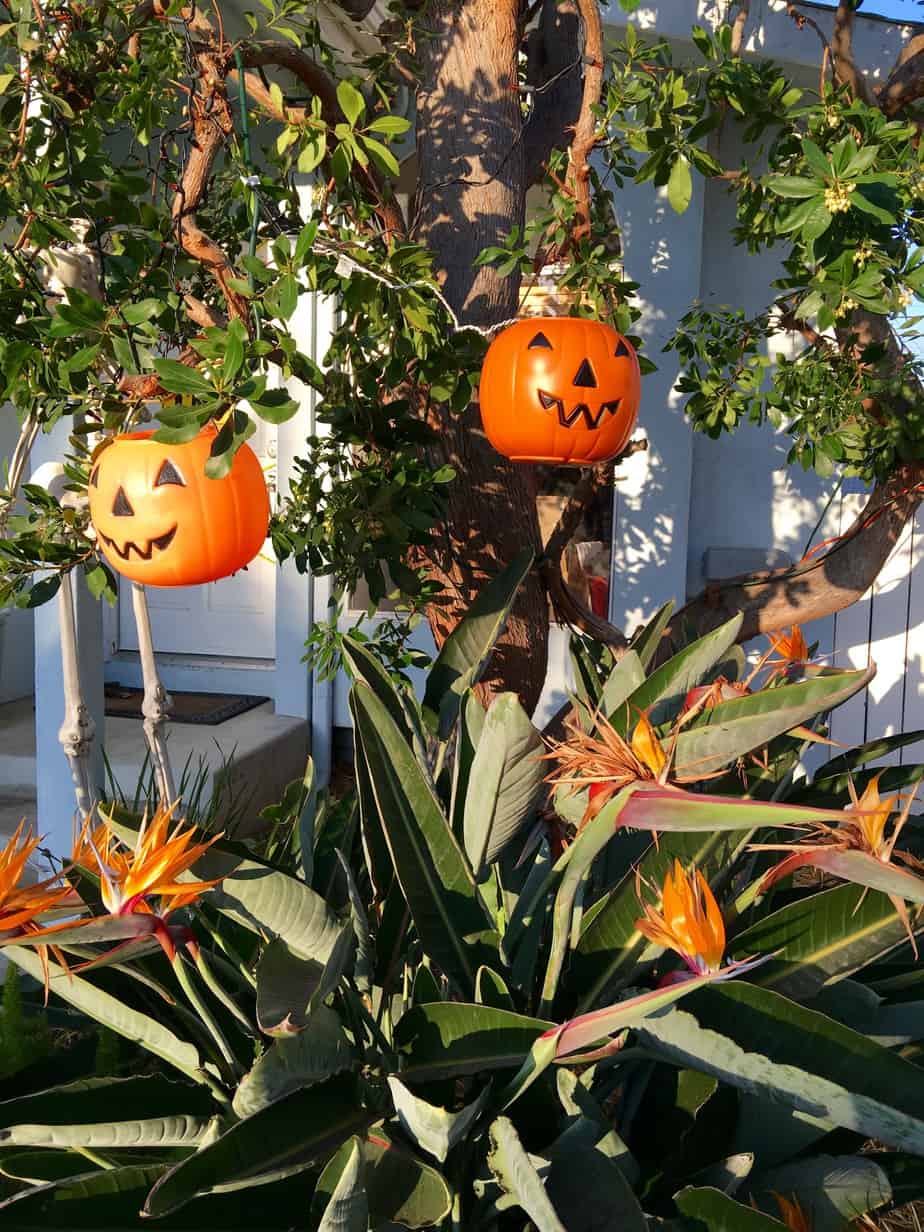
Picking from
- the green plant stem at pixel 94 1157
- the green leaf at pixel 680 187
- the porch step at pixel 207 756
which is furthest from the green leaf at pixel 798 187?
the porch step at pixel 207 756

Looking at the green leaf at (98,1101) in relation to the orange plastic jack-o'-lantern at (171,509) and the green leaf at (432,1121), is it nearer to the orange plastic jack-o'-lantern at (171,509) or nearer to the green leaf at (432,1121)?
the green leaf at (432,1121)

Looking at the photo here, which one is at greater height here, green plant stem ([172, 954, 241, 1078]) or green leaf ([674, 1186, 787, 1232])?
green plant stem ([172, 954, 241, 1078])

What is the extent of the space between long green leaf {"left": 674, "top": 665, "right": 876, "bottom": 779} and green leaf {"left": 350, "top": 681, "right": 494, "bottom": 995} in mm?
285

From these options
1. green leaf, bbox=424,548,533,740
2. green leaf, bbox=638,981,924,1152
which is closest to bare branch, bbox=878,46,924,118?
green leaf, bbox=424,548,533,740

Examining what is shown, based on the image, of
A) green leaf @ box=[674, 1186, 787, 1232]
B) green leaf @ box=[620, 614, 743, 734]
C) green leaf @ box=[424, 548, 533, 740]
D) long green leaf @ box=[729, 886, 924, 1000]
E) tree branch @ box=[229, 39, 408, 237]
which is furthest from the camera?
tree branch @ box=[229, 39, 408, 237]

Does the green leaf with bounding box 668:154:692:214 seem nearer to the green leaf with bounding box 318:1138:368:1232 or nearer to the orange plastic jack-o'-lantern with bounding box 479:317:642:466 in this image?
the orange plastic jack-o'-lantern with bounding box 479:317:642:466

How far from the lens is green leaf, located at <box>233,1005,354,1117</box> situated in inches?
34.5

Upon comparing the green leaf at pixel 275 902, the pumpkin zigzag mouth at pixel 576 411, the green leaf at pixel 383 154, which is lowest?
the green leaf at pixel 275 902

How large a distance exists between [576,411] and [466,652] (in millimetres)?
534

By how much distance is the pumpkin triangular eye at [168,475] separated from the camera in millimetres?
1348

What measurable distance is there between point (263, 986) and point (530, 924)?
426 millimetres

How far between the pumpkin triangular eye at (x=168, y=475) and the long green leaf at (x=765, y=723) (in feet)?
2.48

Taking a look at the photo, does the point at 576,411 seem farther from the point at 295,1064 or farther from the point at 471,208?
the point at 295,1064

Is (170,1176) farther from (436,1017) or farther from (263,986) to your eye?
(436,1017)
